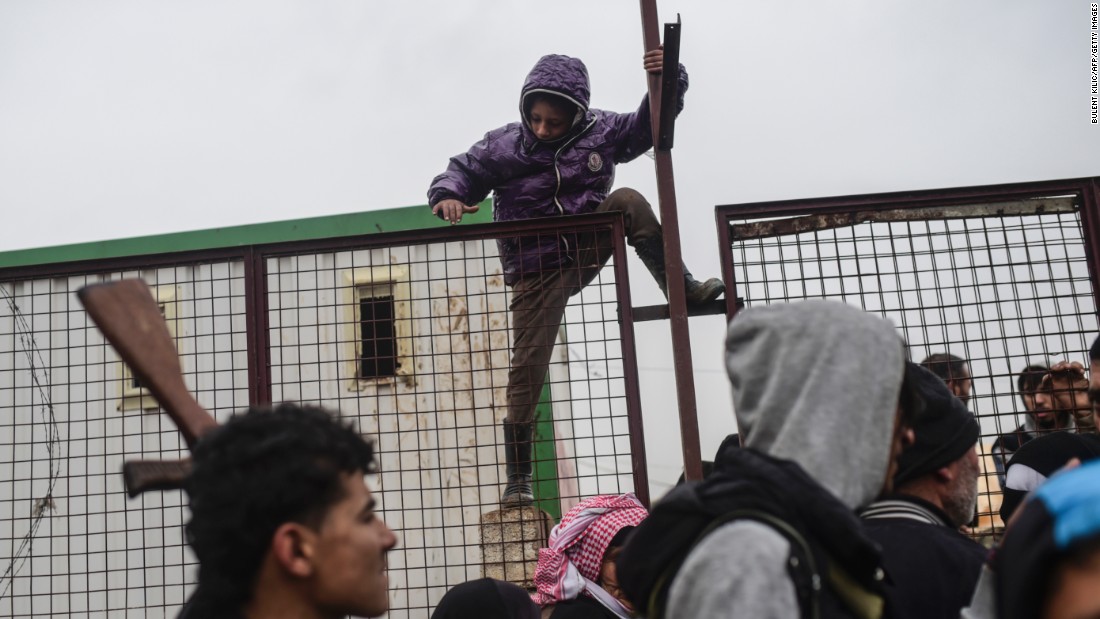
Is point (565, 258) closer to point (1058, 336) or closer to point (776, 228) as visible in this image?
point (776, 228)

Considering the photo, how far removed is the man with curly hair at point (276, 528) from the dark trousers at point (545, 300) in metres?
2.92

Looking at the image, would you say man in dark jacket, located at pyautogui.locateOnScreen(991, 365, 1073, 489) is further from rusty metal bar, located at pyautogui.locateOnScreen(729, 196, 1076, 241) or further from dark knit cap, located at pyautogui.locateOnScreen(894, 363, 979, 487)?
dark knit cap, located at pyautogui.locateOnScreen(894, 363, 979, 487)

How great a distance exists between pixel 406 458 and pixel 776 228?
666cm

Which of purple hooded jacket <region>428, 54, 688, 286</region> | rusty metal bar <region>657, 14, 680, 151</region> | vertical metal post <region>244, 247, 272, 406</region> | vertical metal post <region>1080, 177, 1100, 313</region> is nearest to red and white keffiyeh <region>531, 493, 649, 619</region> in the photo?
vertical metal post <region>244, 247, 272, 406</region>

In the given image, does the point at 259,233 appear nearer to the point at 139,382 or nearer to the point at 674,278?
the point at 674,278

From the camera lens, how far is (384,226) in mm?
13891

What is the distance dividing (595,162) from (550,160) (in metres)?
0.24

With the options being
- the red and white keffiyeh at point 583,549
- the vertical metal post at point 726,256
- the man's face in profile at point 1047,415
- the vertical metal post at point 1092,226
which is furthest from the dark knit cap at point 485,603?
the vertical metal post at point 1092,226

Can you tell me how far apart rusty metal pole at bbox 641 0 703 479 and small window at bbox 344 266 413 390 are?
118cm

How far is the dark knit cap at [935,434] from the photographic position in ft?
8.77

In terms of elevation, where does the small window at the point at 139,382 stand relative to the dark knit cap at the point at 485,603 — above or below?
above

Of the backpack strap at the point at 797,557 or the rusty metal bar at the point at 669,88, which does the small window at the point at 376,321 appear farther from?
the backpack strap at the point at 797,557

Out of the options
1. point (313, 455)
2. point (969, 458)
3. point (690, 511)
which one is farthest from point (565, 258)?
point (690, 511)

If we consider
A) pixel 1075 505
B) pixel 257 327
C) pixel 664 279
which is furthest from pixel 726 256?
pixel 1075 505
